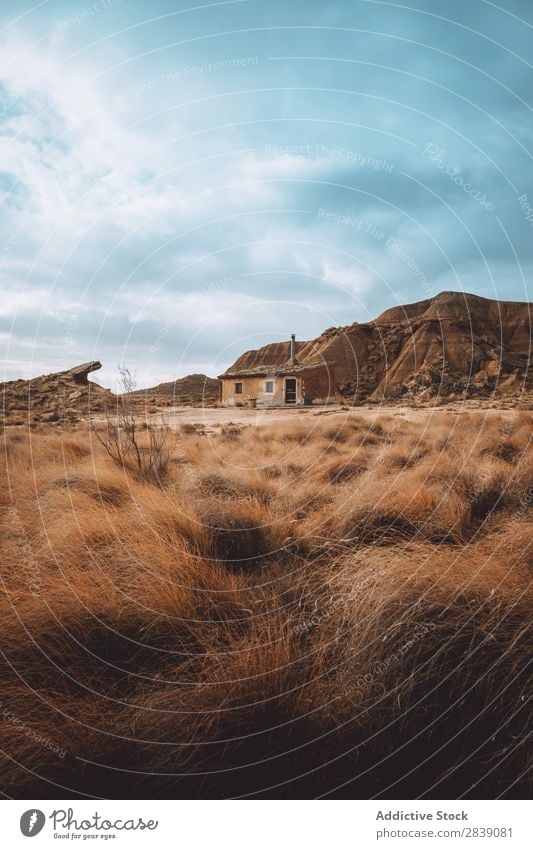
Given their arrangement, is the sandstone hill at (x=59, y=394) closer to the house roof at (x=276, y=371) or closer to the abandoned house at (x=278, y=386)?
the abandoned house at (x=278, y=386)

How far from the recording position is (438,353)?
5038 cm

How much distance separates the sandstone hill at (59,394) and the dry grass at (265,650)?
2184cm

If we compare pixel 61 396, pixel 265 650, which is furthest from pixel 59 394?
pixel 265 650

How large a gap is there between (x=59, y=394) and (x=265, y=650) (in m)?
32.3

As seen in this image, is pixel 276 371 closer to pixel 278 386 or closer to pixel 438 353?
pixel 278 386

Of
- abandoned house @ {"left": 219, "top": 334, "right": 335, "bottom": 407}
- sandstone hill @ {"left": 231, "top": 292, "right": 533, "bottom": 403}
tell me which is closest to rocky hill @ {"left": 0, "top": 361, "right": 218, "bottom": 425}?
abandoned house @ {"left": 219, "top": 334, "right": 335, "bottom": 407}

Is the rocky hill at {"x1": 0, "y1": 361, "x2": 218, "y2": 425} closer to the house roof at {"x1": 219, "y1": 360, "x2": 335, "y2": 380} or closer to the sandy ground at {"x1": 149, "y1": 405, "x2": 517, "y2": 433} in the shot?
the sandy ground at {"x1": 149, "y1": 405, "x2": 517, "y2": 433}

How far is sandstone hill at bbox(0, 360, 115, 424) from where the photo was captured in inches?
1019

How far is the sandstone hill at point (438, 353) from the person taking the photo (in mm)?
41312

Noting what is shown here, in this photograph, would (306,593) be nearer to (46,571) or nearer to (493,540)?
(493,540)

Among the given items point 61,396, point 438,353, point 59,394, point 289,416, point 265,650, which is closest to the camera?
point 265,650

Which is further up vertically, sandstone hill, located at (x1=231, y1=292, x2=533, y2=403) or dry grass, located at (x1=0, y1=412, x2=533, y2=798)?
sandstone hill, located at (x1=231, y1=292, x2=533, y2=403)

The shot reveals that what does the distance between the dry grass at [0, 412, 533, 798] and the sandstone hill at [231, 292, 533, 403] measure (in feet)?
117

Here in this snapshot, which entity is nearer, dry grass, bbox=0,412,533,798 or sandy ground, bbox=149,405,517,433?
dry grass, bbox=0,412,533,798
